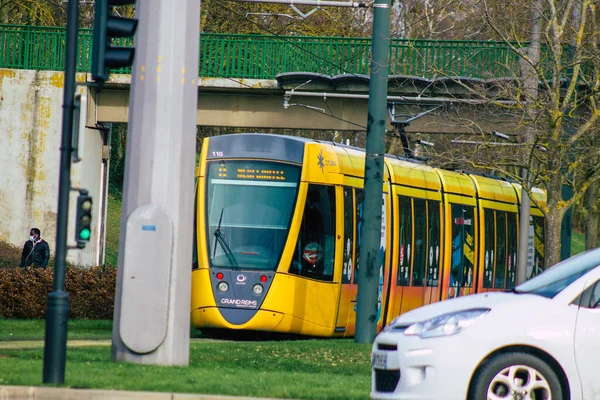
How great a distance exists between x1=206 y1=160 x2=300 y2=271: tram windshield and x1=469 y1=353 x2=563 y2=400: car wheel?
9.39 m

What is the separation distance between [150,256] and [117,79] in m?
17.2

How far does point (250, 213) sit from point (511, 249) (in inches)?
435

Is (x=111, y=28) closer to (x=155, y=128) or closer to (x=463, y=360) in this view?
(x=155, y=128)

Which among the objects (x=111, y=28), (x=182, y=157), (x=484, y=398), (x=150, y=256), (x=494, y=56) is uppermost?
(x=494, y=56)

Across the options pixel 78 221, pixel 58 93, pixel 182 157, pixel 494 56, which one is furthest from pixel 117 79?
pixel 78 221

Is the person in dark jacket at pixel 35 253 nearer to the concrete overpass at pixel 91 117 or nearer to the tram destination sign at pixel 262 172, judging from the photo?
the concrete overpass at pixel 91 117

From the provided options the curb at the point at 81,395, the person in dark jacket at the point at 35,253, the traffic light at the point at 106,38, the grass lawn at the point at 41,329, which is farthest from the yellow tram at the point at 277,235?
the curb at the point at 81,395

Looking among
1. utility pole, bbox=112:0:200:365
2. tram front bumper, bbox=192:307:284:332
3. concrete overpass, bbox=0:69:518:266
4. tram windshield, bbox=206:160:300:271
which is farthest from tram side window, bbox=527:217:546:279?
utility pole, bbox=112:0:200:365

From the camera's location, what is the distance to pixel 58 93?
29203 mm

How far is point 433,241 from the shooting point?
22.6m

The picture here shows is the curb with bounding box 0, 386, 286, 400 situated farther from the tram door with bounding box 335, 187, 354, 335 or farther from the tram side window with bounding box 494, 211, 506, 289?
the tram side window with bounding box 494, 211, 506, 289

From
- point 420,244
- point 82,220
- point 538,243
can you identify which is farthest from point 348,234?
point 538,243

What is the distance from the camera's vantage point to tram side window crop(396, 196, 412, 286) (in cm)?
2122

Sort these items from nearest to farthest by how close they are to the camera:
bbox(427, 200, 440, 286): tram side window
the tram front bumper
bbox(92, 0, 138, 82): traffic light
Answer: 1. bbox(92, 0, 138, 82): traffic light
2. the tram front bumper
3. bbox(427, 200, 440, 286): tram side window
